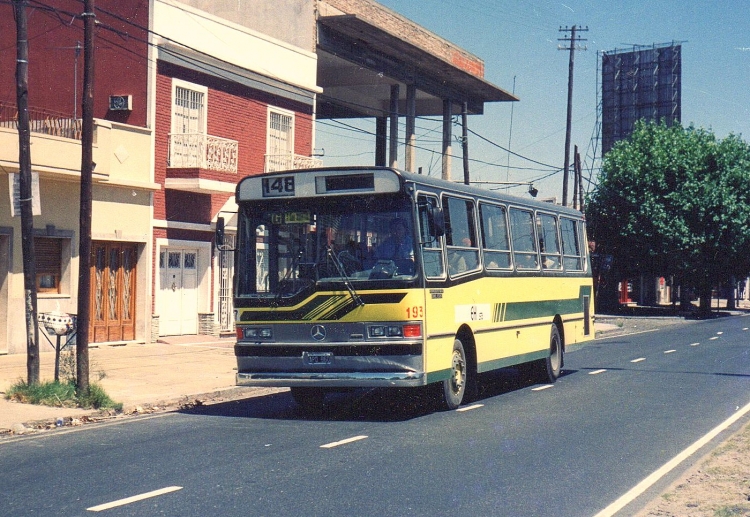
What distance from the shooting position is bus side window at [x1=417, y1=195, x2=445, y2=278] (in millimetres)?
12586

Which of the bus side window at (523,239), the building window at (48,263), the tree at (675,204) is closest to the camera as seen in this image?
the bus side window at (523,239)

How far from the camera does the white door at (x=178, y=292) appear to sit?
1042 inches

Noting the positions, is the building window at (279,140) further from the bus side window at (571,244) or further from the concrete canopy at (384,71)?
the bus side window at (571,244)

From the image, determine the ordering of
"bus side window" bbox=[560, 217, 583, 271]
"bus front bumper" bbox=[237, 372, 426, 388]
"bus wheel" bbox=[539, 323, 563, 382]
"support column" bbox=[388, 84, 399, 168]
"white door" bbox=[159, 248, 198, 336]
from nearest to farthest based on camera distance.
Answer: "bus front bumper" bbox=[237, 372, 426, 388], "bus wheel" bbox=[539, 323, 563, 382], "bus side window" bbox=[560, 217, 583, 271], "white door" bbox=[159, 248, 198, 336], "support column" bbox=[388, 84, 399, 168]

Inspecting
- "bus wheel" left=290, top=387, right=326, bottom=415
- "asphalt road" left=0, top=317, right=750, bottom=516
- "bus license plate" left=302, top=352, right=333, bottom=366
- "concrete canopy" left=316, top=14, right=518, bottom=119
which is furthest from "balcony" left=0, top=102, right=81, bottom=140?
"bus license plate" left=302, top=352, right=333, bottom=366

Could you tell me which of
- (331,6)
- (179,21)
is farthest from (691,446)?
(331,6)

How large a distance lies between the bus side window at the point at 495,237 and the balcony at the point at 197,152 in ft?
40.3

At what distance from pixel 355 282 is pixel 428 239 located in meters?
1.07

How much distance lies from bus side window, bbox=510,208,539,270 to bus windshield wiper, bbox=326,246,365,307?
14.2 ft

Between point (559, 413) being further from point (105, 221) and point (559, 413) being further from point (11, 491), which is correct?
point (105, 221)

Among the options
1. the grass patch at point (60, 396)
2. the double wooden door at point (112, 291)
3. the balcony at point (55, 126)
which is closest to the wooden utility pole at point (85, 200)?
the grass patch at point (60, 396)

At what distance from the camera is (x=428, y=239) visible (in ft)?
41.7

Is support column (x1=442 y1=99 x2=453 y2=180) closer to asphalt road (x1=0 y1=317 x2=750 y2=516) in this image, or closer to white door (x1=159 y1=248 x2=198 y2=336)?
white door (x1=159 y1=248 x2=198 y2=336)

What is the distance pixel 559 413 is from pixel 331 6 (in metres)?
23.4
